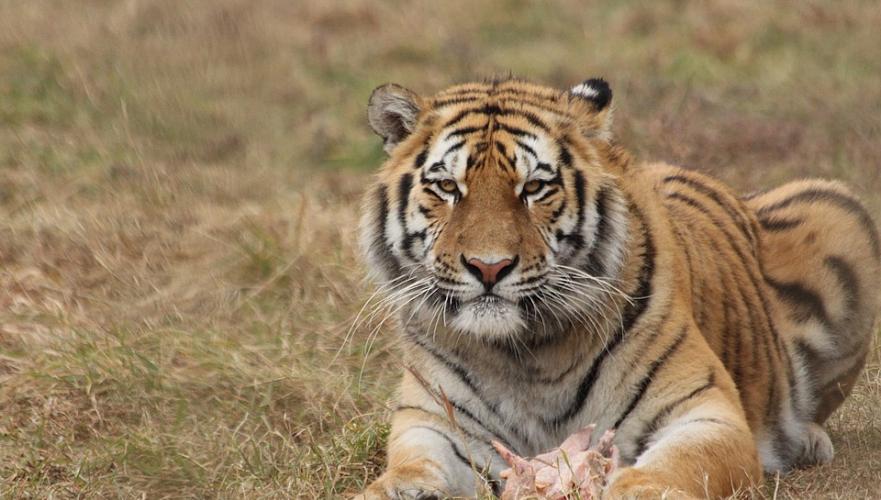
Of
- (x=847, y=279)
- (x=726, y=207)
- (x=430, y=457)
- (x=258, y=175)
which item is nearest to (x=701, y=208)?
(x=726, y=207)

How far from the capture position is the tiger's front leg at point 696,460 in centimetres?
360

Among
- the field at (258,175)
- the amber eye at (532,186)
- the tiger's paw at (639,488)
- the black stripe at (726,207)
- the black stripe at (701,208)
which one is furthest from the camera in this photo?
the black stripe at (726,207)

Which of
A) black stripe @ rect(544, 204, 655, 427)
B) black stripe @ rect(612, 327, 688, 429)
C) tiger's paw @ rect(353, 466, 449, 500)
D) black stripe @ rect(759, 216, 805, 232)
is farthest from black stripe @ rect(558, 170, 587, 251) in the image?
black stripe @ rect(759, 216, 805, 232)

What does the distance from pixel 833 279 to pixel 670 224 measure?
995mm

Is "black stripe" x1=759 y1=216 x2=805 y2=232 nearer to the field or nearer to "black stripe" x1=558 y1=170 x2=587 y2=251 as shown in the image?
the field

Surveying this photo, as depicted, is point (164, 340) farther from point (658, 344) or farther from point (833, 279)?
point (833, 279)

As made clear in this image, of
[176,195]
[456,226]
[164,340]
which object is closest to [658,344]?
[456,226]

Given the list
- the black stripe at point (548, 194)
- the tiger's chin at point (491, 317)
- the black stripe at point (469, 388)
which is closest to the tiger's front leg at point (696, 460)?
the black stripe at point (469, 388)

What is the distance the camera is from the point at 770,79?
966cm

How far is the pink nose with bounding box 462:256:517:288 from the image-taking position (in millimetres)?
3820

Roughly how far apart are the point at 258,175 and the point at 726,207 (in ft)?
11.8

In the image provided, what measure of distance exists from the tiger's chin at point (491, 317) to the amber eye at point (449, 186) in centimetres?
33

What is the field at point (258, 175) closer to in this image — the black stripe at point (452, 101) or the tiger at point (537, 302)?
the tiger at point (537, 302)

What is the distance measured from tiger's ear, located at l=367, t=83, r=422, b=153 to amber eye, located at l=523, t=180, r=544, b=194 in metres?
0.47
